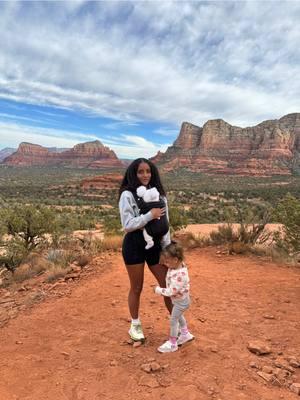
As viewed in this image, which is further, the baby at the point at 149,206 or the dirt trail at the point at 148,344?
the baby at the point at 149,206

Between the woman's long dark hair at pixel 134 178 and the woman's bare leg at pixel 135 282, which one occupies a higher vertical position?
the woman's long dark hair at pixel 134 178

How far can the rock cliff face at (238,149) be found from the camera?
9444 cm

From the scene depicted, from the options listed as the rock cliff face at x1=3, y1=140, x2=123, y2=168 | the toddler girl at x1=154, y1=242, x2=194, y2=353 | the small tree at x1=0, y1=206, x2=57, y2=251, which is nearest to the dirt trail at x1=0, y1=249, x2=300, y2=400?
the toddler girl at x1=154, y1=242, x2=194, y2=353

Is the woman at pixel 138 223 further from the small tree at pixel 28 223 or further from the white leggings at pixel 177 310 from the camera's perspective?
the small tree at pixel 28 223

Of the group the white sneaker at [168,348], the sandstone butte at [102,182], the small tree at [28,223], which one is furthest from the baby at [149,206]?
the sandstone butte at [102,182]

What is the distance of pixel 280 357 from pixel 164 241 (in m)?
1.57

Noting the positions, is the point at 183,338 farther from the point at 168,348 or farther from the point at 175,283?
the point at 175,283

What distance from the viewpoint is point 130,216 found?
343 cm

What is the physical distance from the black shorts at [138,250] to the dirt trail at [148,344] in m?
0.94

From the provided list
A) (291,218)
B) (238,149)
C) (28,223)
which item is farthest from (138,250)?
(238,149)

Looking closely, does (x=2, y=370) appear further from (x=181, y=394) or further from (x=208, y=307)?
(x=208, y=307)

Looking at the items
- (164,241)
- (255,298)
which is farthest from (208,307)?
(164,241)

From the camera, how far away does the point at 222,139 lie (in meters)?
118

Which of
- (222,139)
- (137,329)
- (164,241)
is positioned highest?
(222,139)
